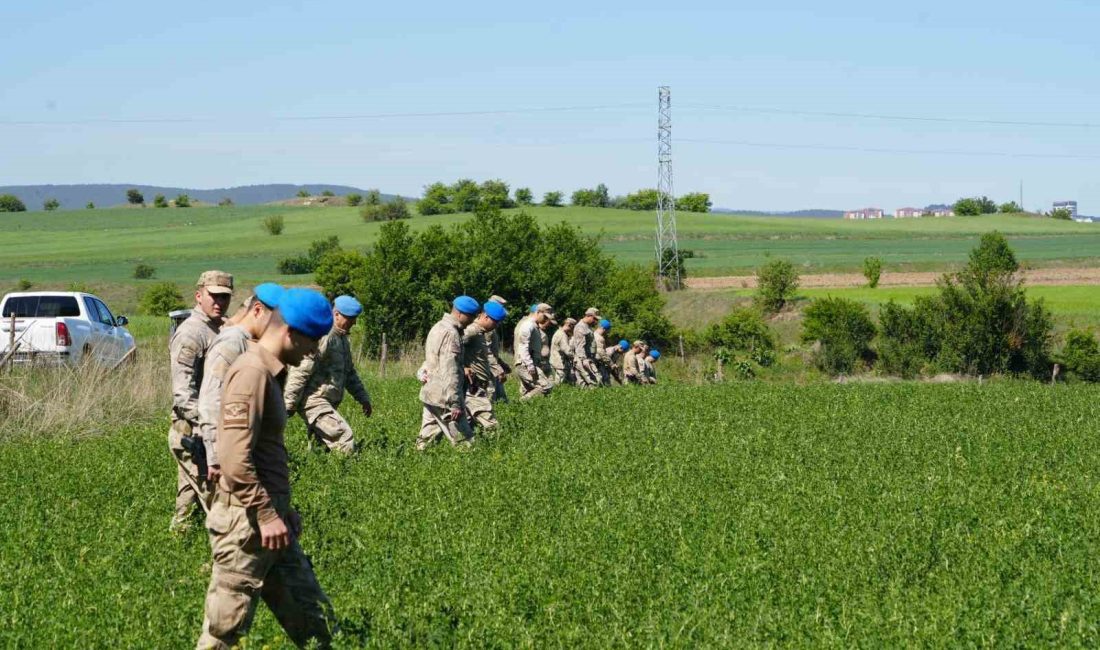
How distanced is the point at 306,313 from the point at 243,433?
0.64 metres

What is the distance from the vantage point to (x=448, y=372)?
14031 mm

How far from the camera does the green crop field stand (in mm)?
7258

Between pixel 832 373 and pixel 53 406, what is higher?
pixel 53 406

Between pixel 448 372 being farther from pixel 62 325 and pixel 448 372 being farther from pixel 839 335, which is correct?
pixel 839 335

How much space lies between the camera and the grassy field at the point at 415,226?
8275 centimetres

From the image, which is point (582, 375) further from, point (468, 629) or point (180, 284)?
point (180, 284)

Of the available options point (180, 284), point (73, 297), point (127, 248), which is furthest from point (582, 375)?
point (127, 248)

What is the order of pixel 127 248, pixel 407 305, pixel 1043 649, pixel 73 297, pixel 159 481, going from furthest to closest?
pixel 127 248
pixel 407 305
pixel 73 297
pixel 159 481
pixel 1043 649

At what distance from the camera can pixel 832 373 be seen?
50344 mm

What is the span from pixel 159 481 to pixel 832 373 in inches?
1589

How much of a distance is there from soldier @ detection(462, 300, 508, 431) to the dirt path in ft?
173

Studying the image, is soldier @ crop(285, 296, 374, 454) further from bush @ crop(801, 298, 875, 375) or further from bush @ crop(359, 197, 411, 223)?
bush @ crop(359, 197, 411, 223)

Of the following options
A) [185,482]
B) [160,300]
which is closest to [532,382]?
[185,482]

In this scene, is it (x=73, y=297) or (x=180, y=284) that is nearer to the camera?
(x=73, y=297)
